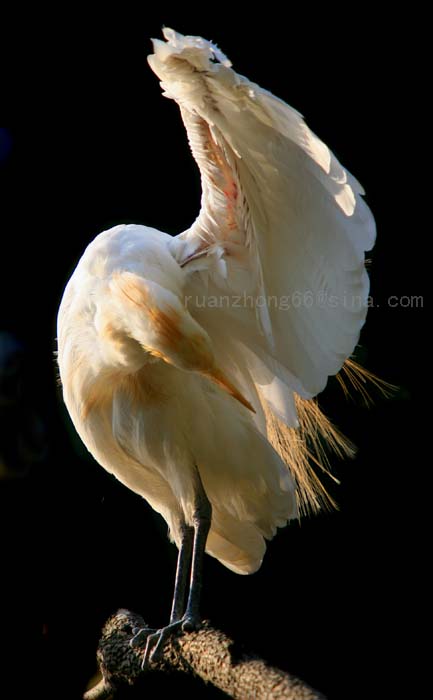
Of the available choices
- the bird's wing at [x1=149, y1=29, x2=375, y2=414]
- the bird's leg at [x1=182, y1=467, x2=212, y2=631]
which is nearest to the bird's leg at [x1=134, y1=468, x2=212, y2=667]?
the bird's leg at [x1=182, y1=467, x2=212, y2=631]

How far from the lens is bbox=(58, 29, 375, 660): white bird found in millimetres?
1362

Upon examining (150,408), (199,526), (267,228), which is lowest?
(199,526)

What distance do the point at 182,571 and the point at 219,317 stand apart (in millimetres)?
431

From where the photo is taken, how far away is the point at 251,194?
149 centimetres

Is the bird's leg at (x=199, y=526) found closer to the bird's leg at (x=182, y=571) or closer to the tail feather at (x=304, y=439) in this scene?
the bird's leg at (x=182, y=571)

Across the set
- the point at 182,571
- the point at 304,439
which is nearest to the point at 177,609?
the point at 182,571

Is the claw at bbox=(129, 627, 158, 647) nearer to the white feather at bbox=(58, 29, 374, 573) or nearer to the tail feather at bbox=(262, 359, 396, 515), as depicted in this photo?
the white feather at bbox=(58, 29, 374, 573)

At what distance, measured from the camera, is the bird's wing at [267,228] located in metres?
1.32

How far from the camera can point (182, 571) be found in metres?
1.71

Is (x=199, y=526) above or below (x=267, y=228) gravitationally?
below

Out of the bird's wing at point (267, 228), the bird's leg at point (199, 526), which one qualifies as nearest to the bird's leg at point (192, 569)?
the bird's leg at point (199, 526)

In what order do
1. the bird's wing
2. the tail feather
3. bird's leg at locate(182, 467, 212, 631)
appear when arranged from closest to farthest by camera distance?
the bird's wing
bird's leg at locate(182, 467, 212, 631)
the tail feather

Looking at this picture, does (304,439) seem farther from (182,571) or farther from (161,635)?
(161,635)

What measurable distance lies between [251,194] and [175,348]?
0.87ft
